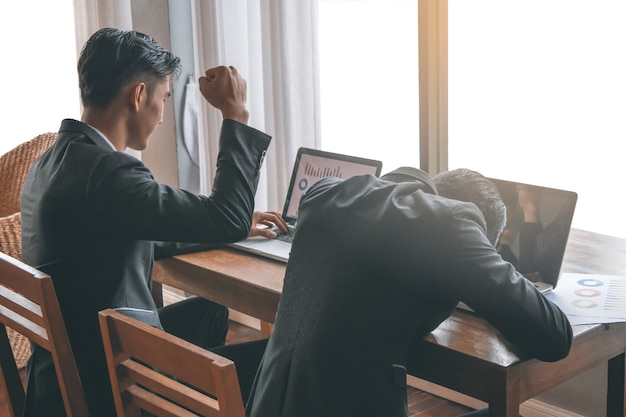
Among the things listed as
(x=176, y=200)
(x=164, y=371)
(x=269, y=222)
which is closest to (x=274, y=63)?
(x=269, y=222)

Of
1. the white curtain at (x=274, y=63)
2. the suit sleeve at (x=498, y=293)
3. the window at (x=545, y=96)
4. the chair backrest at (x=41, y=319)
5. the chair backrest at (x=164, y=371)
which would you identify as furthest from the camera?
the white curtain at (x=274, y=63)

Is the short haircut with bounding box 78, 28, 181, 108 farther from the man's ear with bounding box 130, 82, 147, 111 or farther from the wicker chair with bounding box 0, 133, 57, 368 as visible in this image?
the wicker chair with bounding box 0, 133, 57, 368

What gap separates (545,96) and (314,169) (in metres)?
0.69

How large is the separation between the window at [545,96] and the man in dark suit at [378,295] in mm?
973

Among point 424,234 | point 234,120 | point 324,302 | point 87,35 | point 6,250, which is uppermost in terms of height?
point 87,35

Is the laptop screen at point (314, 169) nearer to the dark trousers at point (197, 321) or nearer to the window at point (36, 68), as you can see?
the dark trousers at point (197, 321)

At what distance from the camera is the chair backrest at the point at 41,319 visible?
1.55 meters

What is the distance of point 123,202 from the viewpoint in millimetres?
1731

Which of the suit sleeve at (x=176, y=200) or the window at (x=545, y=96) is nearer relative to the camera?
the suit sleeve at (x=176, y=200)

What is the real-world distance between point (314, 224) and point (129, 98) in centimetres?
56

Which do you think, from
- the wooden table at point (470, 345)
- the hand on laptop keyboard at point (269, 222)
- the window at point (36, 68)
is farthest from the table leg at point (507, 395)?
the window at point (36, 68)

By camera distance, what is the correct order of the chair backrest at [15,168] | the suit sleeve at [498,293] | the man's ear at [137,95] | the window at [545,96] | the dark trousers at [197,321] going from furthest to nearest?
1. the chair backrest at [15,168]
2. the window at [545,96]
3. the dark trousers at [197,321]
4. the man's ear at [137,95]
5. the suit sleeve at [498,293]

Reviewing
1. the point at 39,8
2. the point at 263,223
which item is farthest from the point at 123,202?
the point at 39,8

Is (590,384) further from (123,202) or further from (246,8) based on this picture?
(246,8)
